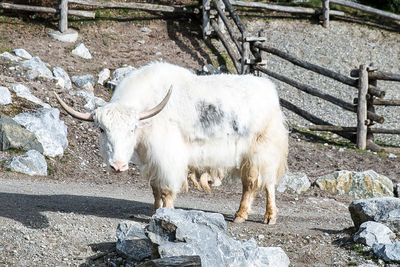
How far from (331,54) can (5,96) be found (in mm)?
8467

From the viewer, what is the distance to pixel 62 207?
7449 mm

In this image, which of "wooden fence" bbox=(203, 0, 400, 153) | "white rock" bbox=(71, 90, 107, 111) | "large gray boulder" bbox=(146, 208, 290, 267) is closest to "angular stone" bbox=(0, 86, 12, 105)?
"white rock" bbox=(71, 90, 107, 111)

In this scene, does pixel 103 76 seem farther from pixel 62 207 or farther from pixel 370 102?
pixel 62 207

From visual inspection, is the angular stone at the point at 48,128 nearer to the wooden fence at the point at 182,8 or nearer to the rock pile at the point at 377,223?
the rock pile at the point at 377,223

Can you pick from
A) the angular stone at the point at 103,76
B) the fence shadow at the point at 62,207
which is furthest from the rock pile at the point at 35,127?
the fence shadow at the point at 62,207

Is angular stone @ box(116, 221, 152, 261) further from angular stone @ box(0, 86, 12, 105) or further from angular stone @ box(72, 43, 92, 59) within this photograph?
angular stone @ box(72, 43, 92, 59)

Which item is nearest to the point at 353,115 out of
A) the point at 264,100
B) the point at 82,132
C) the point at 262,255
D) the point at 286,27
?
the point at 286,27

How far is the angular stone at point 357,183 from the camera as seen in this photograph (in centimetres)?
966

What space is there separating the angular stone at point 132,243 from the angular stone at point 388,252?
215 centimetres

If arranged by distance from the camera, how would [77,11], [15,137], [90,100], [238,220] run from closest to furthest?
1. [238,220]
2. [15,137]
3. [90,100]
4. [77,11]

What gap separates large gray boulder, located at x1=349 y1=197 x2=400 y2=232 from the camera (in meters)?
6.80

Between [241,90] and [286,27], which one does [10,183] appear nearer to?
[241,90]

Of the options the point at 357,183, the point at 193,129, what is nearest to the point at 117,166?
the point at 193,129

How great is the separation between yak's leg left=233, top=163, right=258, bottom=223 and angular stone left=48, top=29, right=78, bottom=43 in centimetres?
805
